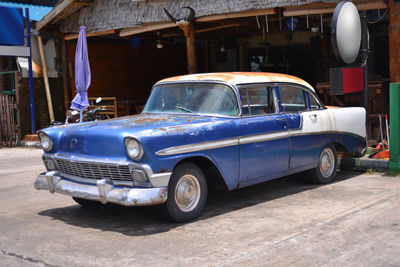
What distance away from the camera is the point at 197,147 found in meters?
5.05

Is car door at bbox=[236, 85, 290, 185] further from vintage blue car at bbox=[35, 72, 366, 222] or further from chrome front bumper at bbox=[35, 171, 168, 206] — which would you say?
chrome front bumper at bbox=[35, 171, 168, 206]

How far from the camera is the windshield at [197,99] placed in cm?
562

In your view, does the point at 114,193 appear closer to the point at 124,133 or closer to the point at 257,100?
the point at 124,133

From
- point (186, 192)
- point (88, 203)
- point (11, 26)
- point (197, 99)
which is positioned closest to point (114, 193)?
point (186, 192)

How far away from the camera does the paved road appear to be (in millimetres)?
3953

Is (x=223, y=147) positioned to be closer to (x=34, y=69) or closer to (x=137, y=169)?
(x=137, y=169)

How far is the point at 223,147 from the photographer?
17.4 ft

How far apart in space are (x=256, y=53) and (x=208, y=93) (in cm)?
1168

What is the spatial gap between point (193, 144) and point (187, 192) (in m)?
0.49

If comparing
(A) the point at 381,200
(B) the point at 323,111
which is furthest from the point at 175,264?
(B) the point at 323,111

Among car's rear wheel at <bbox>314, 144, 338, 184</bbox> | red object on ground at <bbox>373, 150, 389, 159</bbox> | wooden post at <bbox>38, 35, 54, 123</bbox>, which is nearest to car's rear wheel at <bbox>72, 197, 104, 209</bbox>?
car's rear wheel at <bbox>314, 144, 338, 184</bbox>

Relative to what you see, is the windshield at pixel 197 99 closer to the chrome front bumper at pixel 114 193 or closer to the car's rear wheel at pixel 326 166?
the chrome front bumper at pixel 114 193

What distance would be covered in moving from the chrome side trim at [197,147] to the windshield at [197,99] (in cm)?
37

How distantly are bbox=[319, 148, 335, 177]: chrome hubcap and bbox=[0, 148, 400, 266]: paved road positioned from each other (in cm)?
26
